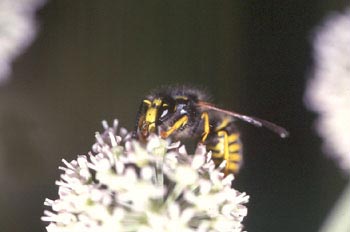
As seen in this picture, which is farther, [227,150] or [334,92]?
[334,92]

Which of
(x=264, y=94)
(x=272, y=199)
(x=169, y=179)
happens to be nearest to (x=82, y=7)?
(x=264, y=94)

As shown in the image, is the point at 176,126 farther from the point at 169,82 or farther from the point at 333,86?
the point at 169,82

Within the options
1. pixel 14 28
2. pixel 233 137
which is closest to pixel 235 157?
pixel 233 137

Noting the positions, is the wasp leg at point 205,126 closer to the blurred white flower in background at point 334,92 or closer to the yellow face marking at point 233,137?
the yellow face marking at point 233,137

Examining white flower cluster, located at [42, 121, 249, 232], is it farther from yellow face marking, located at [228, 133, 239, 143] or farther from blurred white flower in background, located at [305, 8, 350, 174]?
blurred white flower in background, located at [305, 8, 350, 174]

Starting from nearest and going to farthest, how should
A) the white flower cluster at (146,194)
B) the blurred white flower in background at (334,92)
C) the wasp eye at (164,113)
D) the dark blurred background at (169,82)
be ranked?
1. the white flower cluster at (146,194)
2. the wasp eye at (164,113)
3. the blurred white flower in background at (334,92)
4. the dark blurred background at (169,82)

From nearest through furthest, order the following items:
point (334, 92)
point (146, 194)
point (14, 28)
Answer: point (146, 194) < point (334, 92) < point (14, 28)

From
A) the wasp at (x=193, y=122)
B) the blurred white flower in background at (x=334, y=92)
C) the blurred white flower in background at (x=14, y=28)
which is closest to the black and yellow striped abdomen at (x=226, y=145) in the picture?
the wasp at (x=193, y=122)

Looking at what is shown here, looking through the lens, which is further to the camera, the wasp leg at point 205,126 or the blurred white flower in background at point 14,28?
the blurred white flower in background at point 14,28
